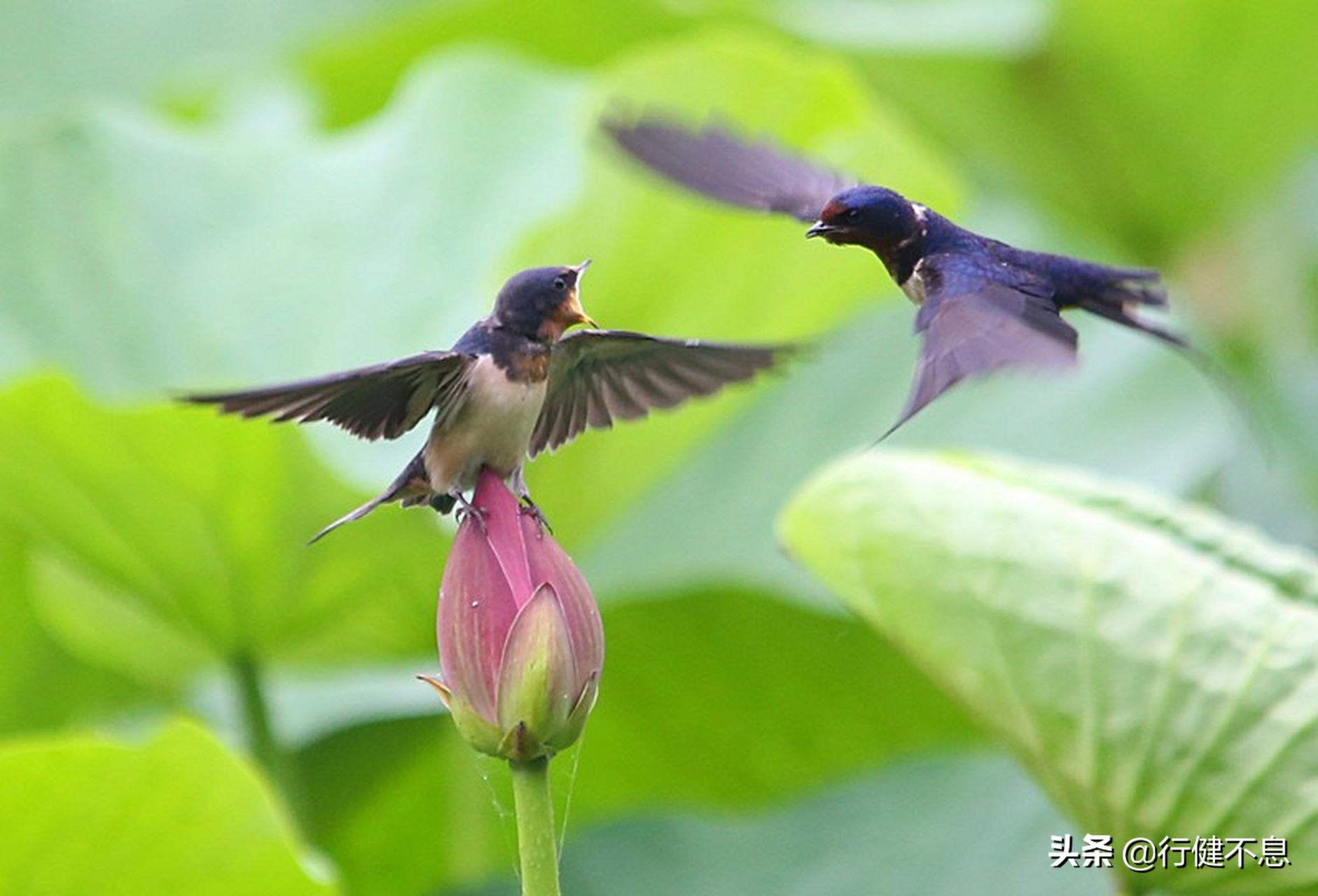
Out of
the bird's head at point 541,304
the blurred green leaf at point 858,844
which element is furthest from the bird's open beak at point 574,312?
the blurred green leaf at point 858,844

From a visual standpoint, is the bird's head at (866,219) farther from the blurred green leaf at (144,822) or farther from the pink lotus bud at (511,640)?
the blurred green leaf at (144,822)

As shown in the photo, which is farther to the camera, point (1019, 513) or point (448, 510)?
point (1019, 513)

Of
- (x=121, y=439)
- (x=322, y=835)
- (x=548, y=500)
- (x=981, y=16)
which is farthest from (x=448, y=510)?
→ (x=981, y=16)

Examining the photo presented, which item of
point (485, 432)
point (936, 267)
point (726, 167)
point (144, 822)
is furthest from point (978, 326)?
point (144, 822)

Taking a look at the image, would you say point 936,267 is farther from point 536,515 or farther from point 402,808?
point 402,808

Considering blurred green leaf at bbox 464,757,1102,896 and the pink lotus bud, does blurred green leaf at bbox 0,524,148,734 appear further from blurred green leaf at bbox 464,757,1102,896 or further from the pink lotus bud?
the pink lotus bud

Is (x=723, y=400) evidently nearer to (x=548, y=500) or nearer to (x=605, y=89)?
(x=548, y=500)
